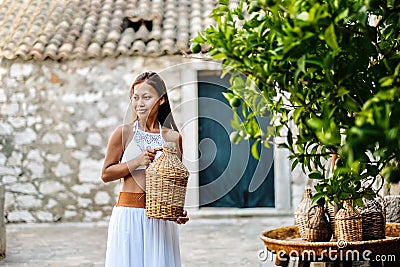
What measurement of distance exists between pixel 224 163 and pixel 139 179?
7066mm

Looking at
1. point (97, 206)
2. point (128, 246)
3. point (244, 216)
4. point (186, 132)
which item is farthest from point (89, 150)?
point (128, 246)

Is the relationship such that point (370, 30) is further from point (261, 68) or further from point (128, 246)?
point (128, 246)

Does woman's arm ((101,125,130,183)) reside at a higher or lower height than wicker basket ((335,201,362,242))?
higher

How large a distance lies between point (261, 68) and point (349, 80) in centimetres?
20

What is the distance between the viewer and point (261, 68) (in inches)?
62.4

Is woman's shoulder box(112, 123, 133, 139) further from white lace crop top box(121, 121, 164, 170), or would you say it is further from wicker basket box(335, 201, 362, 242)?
wicker basket box(335, 201, 362, 242)

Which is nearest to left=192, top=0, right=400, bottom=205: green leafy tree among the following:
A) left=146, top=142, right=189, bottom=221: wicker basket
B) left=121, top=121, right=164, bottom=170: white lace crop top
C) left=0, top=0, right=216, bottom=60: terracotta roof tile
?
left=146, top=142, right=189, bottom=221: wicker basket

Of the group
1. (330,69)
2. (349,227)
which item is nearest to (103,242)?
(349,227)

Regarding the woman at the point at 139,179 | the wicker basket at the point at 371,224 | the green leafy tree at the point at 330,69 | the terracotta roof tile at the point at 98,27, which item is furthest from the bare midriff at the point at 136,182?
the terracotta roof tile at the point at 98,27

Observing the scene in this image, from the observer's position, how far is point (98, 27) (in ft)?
33.6

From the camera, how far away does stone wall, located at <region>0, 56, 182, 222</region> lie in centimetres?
978

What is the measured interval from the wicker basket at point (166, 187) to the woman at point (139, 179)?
0.11 m

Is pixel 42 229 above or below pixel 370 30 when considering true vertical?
below

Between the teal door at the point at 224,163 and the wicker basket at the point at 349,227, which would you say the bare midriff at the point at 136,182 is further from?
the teal door at the point at 224,163
